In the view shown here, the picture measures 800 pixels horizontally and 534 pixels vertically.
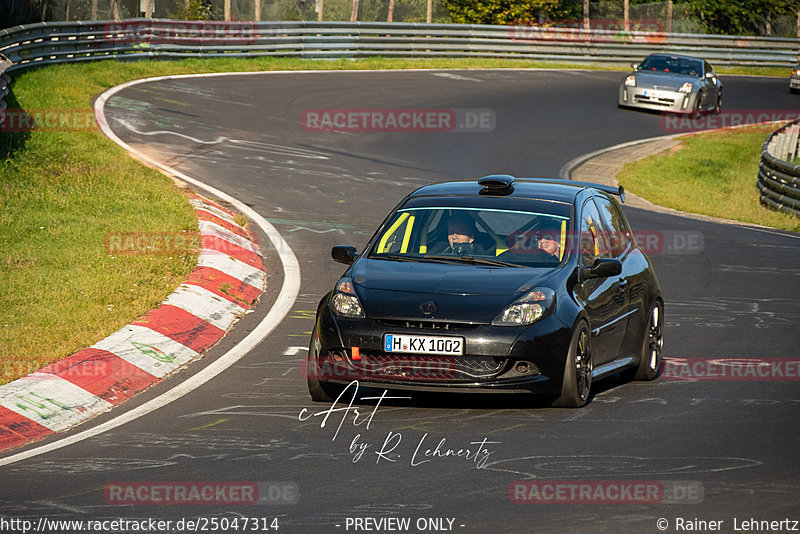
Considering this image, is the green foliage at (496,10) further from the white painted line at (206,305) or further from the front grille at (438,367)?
the front grille at (438,367)

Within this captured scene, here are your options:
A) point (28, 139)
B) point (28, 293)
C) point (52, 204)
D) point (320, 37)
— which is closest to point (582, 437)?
point (28, 293)

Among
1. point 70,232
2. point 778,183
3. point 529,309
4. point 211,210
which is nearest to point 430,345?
point 529,309

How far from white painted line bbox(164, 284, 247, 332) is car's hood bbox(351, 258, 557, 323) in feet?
7.92

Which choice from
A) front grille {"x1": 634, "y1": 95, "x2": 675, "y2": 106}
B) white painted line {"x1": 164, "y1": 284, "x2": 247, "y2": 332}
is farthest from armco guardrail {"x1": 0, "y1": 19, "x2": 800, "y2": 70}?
white painted line {"x1": 164, "y1": 284, "x2": 247, "y2": 332}

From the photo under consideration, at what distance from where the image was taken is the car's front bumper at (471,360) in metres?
7.82

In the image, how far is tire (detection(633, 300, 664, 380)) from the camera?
373 inches

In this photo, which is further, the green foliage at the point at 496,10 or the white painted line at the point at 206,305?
the green foliage at the point at 496,10

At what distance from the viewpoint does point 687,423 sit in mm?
7824

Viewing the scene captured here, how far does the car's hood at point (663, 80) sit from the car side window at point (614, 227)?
22.7 metres

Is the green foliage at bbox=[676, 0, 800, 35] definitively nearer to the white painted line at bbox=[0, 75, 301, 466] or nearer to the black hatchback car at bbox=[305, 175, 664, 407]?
the white painted line at bbox=[0, 75, 301, 466]

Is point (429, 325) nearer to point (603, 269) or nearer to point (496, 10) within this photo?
point (603, 269)

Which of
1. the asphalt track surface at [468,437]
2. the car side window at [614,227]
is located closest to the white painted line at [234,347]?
the asphalt track surface at [468,437]

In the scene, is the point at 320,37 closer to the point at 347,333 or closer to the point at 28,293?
the point at 28,293

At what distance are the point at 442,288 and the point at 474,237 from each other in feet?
3.21
